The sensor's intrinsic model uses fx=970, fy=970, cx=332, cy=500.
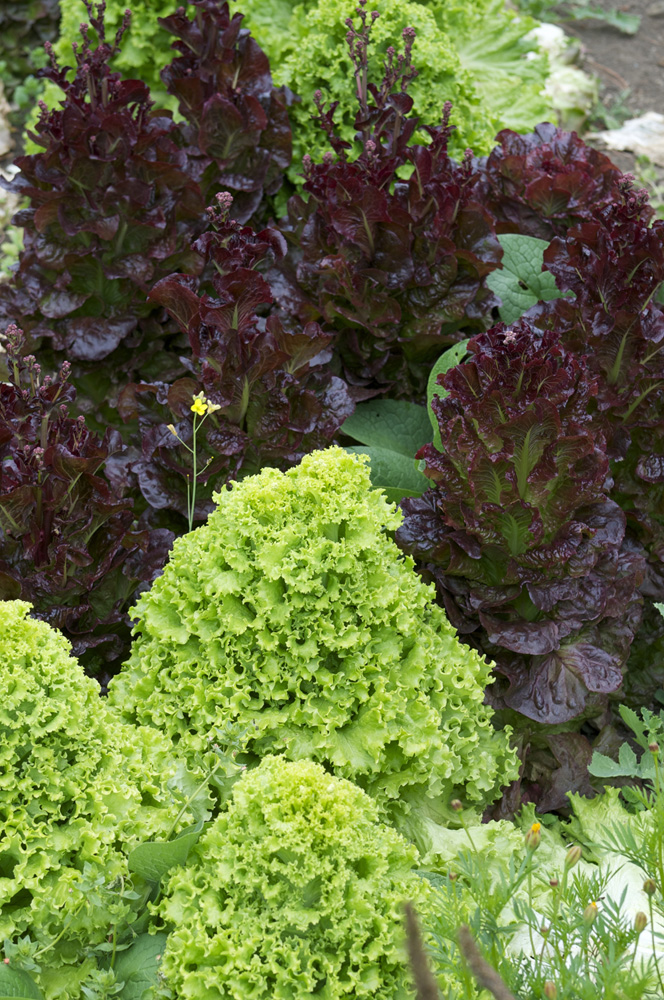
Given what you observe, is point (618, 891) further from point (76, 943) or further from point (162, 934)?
point (76, 943)

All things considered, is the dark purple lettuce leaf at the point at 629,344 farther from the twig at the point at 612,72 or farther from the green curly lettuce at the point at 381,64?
the twig at the point at 612,72

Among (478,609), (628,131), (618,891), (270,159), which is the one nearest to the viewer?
(618,891)

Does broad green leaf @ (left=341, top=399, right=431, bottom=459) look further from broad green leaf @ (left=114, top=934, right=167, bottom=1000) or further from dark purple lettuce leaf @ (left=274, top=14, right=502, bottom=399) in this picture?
broad green leaf @ (left=114, top=934, right=167, bottom=1000)

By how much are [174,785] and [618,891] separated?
122 cm

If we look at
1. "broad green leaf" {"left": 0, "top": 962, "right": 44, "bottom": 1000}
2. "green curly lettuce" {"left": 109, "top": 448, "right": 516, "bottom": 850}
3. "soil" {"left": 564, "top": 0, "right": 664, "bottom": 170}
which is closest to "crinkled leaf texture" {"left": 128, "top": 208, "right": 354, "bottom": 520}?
"green curly lettuce" {"left": 109, "top": 448, "right": 516, "bottom": 850}

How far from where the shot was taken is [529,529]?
263cm

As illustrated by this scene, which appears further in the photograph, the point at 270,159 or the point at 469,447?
the point at 270,159

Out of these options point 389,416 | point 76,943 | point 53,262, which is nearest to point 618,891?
point 76,943

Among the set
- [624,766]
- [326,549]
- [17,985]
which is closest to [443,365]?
[326,549]

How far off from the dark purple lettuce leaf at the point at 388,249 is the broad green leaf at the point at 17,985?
209cm

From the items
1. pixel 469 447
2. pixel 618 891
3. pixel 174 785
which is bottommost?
pixel 618 891

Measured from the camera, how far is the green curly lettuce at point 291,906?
180 cm

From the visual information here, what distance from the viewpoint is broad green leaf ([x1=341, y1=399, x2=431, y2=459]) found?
3.39 m

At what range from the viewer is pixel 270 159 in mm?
3918
